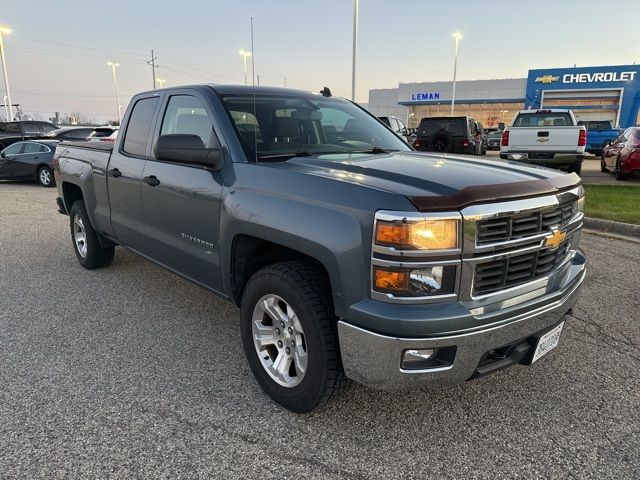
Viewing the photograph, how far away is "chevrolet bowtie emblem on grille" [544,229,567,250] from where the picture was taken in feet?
8.06

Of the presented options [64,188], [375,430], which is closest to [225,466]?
[375,430]

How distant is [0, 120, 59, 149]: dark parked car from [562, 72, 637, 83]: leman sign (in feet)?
135

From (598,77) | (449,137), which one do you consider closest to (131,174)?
(449,137)

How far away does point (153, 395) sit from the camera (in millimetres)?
2906

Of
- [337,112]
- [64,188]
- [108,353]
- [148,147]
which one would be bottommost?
[108,353]

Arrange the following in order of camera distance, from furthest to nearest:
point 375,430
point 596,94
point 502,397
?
point 596,94
point 502,397
point 375,430

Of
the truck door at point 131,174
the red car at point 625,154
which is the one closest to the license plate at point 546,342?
the truck door at point 131,174

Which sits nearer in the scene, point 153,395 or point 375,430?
point 375,430

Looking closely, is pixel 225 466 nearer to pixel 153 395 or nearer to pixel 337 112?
pixel 153 395

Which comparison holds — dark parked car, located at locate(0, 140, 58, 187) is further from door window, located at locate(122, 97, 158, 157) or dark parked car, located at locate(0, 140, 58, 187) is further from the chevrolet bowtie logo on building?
the chevrolet bowtie logo on building

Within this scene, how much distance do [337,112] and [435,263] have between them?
2213 millimetres

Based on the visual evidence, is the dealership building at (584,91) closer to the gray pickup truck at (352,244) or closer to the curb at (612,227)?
the curb at (612,227)

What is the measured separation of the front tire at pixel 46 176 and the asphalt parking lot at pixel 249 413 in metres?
11.6

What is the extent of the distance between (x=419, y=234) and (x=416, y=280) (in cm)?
21
